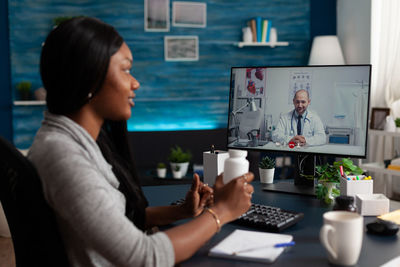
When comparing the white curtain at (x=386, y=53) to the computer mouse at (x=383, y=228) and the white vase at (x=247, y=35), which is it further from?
the computer mouse at (x=383, y=228)

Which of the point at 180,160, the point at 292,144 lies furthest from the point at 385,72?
the point at 292,144

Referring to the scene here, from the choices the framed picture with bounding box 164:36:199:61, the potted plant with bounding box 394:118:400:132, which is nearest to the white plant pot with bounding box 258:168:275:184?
the potted plant with bounding box 394:118:400:132

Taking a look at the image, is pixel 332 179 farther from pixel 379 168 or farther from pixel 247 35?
pixel 247 35

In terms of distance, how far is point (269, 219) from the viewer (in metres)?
1.42

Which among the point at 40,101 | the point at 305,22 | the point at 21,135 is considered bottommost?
the point at 21,135

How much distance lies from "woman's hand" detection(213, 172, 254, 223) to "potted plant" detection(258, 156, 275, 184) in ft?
2.51

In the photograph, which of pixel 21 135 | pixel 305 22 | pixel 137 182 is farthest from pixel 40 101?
pixel 137 182

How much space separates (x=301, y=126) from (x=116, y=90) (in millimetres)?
894

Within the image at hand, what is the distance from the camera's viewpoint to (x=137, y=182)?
1.44 meters

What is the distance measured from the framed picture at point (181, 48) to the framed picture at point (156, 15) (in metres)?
0.15

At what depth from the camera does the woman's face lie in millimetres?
1162

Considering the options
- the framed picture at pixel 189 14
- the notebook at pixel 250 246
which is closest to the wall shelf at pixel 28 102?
the framed picture at pixel 189 14

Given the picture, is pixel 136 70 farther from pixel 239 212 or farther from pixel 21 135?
pixel 239 212

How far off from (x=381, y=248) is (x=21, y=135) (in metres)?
4.10
